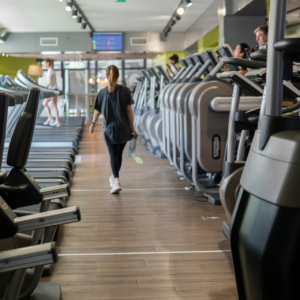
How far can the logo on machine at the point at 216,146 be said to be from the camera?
3889 millimetres

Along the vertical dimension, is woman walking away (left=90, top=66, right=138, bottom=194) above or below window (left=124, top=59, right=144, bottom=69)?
below

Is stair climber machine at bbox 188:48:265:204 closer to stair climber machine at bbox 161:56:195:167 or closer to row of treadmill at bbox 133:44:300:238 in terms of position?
row of treadmill at bbox 133:44:300:238

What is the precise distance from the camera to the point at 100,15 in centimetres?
1145

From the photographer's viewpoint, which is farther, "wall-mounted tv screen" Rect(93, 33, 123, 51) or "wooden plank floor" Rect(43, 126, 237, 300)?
"wall-mounted tv screen" Rect(93, 33, 123, 51)

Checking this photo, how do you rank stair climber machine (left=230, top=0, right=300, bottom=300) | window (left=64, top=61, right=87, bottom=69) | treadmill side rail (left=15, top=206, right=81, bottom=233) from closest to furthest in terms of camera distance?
stair climber machine (left=230, top=0, right=300, bottom=300) < treadmill side rail (left=15, top=206, right=81, bottom=233) < window (left=64, top=61, right=87, bottom=69)

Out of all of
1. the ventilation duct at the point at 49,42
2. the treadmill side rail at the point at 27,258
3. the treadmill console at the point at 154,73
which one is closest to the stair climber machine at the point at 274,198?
the treadmill side rail at the point at 27,258

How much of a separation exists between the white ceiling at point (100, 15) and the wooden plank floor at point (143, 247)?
22.4ft

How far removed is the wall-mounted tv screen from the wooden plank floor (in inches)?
409

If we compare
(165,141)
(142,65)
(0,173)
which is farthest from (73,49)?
(0,173)

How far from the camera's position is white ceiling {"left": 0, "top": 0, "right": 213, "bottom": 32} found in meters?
9.95

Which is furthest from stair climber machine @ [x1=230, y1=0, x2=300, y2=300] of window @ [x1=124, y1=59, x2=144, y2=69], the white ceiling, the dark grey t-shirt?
window @ [x1=124, y1=59, x2=144, y2=69]

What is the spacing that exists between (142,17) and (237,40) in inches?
191

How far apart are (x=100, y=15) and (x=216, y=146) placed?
8.77m

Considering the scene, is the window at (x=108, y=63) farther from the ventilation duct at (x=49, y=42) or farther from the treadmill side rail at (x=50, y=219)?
the treadmill side rail at (x=50, y=219)
